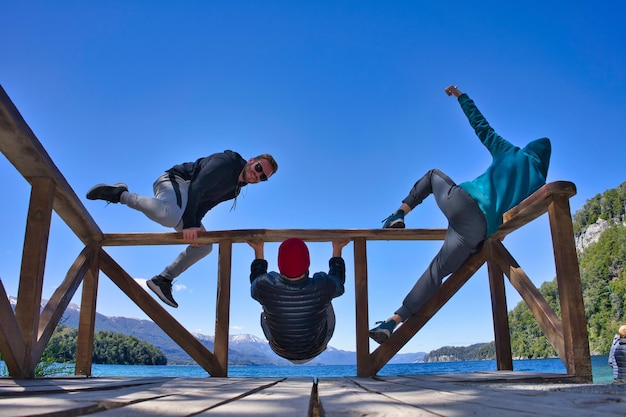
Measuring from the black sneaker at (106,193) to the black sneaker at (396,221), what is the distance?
7.87ft

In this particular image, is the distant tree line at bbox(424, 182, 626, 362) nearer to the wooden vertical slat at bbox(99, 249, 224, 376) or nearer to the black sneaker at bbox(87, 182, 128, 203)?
the wooden vertical slat at bbox(99, 249, 224, 376)

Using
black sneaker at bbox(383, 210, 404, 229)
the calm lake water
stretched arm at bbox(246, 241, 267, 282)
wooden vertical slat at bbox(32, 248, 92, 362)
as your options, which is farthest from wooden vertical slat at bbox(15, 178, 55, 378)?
the calm lake water

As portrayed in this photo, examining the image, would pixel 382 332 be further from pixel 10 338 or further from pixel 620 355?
pixel 620 355

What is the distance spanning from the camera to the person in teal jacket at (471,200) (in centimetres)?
372

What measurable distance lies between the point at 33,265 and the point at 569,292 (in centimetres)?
345

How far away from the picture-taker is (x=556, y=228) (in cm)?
302

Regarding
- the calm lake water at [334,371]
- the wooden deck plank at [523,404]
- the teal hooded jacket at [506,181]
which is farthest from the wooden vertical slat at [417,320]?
the calm lake water at [334,371]

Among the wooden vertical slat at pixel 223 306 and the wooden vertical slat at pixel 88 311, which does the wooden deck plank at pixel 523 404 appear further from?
the wooden vertical slat at pixel 88 311

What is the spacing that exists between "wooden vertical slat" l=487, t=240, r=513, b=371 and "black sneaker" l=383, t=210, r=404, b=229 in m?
0.97

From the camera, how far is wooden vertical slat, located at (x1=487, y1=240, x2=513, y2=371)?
4.11 m

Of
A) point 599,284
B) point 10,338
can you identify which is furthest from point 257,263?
point 599,284

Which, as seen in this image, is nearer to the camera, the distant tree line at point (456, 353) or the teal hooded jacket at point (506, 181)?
the teal hooded jacket at point (506, 181)

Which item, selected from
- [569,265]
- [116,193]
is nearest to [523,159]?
[569,265]

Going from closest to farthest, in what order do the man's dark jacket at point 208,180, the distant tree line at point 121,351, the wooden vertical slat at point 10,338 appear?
the wooden vertical slat at point 10,338
the man's dark jacket at point 208,180
the distant tree line at point 121,351
